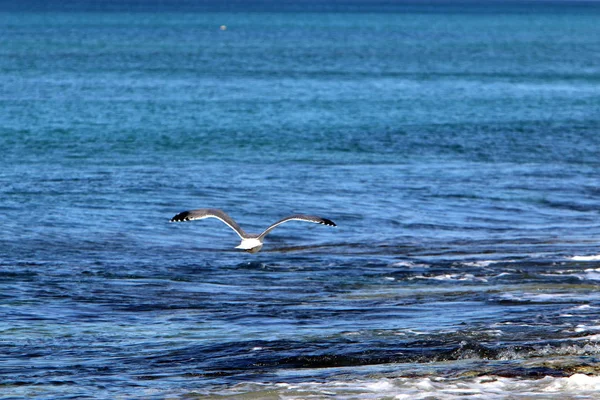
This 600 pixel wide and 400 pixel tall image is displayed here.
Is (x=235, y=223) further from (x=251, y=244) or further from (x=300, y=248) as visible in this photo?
(x=300, y=248)

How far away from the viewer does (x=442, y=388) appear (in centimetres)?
1475

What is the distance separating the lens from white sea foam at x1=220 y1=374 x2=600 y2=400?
567 inches

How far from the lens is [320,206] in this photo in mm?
31219

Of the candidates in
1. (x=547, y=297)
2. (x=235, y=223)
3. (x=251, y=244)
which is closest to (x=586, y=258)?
(x=547, y=297)

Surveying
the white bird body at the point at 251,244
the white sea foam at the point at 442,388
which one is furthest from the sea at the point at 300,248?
the white bird body at the point at 251,244

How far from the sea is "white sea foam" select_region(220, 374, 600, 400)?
0.15 ft

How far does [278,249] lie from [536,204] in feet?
30.2

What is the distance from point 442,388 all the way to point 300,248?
11.4 metres

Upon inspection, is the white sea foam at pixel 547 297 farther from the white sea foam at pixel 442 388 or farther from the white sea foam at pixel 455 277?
the white sea foam at pixel 442 388

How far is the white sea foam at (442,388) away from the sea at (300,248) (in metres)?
0.05

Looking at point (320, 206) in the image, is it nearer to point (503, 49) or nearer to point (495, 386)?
point (495, 386)

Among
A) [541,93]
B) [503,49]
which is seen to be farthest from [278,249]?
[503,49]

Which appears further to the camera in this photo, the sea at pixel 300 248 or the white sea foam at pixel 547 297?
the white sea foam at pixel 547 297

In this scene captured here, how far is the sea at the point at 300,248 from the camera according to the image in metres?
15.9
